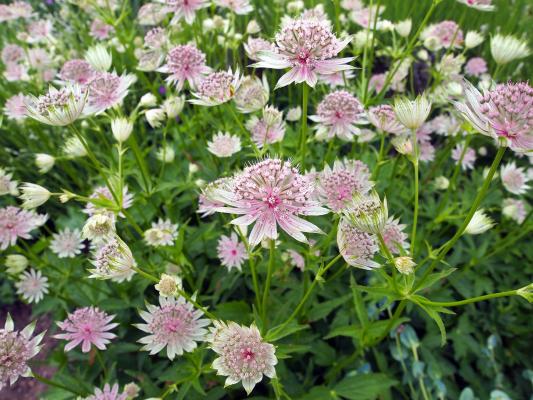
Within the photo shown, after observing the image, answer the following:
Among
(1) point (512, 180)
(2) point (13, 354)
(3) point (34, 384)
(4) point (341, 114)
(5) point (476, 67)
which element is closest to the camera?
(2) point (13, 354)

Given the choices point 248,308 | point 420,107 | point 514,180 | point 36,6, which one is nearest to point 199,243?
point 248,308

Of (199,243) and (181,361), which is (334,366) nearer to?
(181,361)

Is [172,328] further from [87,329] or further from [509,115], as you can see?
[509,115]

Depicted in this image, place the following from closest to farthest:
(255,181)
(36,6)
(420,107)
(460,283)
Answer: (255,181) < (420,107) < (460,283) < (36,6)

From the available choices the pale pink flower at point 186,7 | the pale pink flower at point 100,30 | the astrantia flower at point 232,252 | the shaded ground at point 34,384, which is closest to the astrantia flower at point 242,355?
the astrantia flower at point 232,252

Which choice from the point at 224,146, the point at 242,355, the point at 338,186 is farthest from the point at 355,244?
the point at 224,146

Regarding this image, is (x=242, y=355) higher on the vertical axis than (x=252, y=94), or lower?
lower
